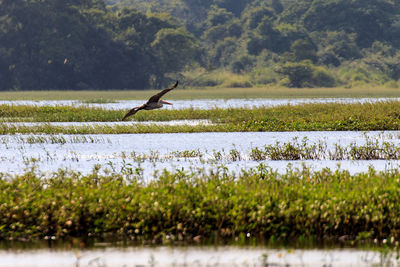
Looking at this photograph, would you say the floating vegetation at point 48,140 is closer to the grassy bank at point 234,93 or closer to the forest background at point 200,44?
the grassy bank at point 234,93

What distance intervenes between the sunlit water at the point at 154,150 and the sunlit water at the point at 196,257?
22.2ft

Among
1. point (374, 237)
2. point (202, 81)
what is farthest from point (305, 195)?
point (202, 81)

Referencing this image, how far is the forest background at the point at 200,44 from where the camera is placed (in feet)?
282

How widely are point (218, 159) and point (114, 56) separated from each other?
67902 mm

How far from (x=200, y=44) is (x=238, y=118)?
69.7 meters

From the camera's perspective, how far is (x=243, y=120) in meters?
37.7

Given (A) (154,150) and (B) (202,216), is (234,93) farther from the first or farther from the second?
(B) (202,216)

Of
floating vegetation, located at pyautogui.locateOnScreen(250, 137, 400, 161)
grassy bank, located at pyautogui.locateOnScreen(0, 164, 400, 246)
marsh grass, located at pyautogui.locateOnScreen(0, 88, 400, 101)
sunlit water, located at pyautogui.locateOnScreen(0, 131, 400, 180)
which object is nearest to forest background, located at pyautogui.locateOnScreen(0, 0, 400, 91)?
marsh grass, located at pyautogui.locateOnScreen(0, 88, 400, 101)

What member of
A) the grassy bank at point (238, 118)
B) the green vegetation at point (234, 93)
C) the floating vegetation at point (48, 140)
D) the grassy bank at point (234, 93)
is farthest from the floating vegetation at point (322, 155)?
the grassy bank at point (234, 93)

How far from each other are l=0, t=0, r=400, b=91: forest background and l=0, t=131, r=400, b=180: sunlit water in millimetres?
56163

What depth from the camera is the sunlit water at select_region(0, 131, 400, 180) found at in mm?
20125

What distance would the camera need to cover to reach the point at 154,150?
25906 mm

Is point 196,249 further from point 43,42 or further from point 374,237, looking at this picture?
point 43,42

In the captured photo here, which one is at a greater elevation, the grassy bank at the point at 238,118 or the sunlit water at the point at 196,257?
the grassy bank at the point at 238,118
